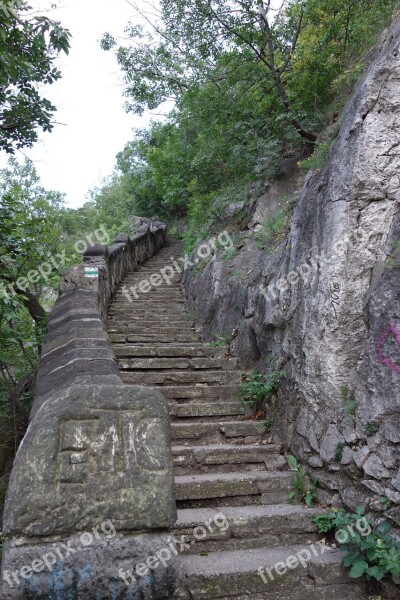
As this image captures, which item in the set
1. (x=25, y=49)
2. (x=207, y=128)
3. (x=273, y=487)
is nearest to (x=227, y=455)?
(x=273, y=487)

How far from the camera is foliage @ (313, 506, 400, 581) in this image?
2.90 metres

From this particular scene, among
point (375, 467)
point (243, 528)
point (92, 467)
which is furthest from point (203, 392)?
point (92, 467)

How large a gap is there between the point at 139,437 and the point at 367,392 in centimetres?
203

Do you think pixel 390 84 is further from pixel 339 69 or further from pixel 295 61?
pixel 295 61

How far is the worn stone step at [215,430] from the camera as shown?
4582 mm

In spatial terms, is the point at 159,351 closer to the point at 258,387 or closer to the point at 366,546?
the point at 258,387

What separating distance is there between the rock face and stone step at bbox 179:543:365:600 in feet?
1.62

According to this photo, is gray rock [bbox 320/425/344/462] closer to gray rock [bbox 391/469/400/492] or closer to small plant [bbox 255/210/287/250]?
gray rock [bbox 391/469/400/492]

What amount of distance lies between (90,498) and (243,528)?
1.96m

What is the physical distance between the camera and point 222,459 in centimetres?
424

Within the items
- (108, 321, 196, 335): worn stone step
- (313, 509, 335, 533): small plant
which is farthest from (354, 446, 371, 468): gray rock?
(108, 321, 196, 335): worn stone step

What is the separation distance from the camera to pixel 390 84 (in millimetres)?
3879

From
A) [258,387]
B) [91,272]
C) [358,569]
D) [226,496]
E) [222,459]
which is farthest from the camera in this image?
[91,272]

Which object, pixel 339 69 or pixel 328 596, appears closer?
pixel 328 596
